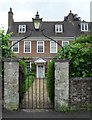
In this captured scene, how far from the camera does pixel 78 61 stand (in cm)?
1057

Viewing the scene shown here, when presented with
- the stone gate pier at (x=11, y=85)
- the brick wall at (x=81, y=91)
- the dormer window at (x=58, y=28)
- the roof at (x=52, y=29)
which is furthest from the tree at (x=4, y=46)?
the dormer window at (x=58, y=28)

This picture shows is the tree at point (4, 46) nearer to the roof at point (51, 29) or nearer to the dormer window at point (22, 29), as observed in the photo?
the roof at point (51, 29)

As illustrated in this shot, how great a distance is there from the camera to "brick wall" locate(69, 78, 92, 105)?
9.97 m

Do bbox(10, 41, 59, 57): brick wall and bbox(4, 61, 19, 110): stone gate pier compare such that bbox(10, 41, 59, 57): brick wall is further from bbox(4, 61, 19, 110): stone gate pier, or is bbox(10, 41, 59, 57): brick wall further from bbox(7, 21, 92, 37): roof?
bbox(4, 61, 19, 110): stone gate pier

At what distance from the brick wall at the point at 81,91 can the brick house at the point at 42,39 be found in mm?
27250

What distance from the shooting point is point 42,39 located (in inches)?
1560

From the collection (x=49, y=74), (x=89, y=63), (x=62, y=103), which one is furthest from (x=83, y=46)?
(x=62, y=103)

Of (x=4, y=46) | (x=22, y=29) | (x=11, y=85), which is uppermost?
A: (x=22, y=29)

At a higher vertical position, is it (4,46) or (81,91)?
(4,46)

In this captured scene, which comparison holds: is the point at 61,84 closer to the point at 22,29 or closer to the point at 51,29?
the point at 22,29

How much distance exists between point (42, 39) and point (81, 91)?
98.2 feet

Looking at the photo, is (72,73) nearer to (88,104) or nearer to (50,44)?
(88,104)

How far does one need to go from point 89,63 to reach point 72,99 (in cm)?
156

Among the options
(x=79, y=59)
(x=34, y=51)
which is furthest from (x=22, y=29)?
(x=79, y=59)
